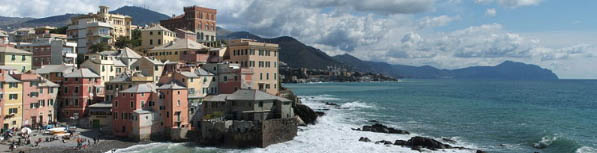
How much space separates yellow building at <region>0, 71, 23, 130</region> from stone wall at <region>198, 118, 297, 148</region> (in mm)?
24036

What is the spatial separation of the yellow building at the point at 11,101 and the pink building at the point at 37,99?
0.59 metres

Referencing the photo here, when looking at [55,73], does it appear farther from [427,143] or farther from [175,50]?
[427,143]

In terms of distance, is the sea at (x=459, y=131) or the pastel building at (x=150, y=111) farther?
the pastel building at (x=150, y=111)

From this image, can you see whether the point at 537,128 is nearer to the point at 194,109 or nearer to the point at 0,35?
the point at 194,109

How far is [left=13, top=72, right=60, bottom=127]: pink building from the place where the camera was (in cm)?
6347

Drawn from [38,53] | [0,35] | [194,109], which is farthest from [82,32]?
[194,109]

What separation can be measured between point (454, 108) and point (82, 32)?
85.8 metres

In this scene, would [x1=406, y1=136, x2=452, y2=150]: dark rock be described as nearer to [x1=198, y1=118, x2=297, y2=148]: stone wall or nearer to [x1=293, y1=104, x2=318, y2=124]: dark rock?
[x1=198, y1=118, x2=297, y2=148]: stone wall

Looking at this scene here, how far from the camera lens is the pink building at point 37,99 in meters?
63.5

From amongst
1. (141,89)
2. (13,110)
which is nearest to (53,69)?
(13,110)

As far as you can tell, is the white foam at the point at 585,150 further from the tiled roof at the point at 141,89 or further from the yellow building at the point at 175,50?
the yellow building at the point at 175,50

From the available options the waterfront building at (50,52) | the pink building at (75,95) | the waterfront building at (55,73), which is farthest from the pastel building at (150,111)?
the waterfront building at (50,52)

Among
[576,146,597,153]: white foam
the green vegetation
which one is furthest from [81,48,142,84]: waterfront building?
[576,146,597,153]: white foam

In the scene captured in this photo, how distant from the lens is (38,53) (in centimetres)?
8869
